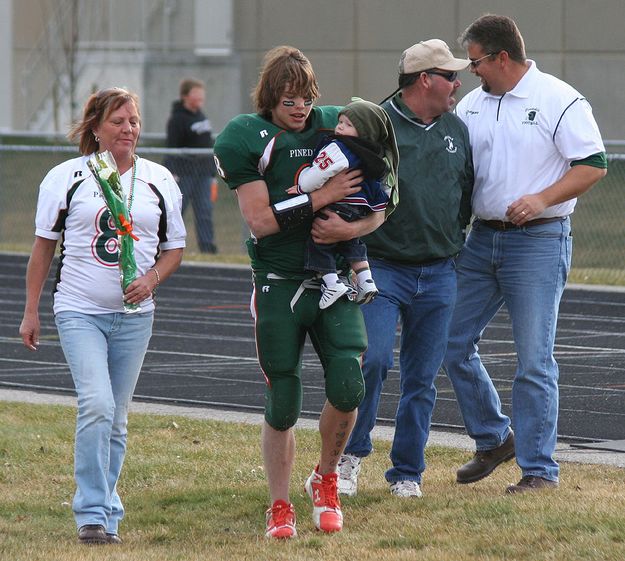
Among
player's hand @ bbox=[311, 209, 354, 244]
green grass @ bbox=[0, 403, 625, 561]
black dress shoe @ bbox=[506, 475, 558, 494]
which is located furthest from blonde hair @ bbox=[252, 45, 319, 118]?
black dress shoe @ bbox=[506, 475, 558, 494]

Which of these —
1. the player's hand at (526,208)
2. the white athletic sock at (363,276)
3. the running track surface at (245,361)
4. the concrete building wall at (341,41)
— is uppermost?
the concrete building wall at (341,41)

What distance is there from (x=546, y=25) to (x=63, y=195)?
80.4 feet

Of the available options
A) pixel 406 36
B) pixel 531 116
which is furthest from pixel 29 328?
pixel 406 36

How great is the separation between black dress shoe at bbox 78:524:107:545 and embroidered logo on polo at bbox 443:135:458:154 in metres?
2.19

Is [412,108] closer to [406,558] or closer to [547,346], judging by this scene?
[547,346]

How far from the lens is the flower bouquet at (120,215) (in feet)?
20.2

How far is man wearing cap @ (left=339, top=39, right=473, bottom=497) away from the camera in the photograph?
671cm

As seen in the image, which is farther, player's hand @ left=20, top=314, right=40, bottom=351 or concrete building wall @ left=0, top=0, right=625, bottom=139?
concrete building wall @ left=0, top=0, right=625, bottom=139

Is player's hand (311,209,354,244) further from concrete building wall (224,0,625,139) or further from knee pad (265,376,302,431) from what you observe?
concrete building wall (224,0,625,139)

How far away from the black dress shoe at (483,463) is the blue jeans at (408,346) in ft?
1.09

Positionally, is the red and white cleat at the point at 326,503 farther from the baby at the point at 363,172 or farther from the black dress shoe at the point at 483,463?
the black dress shoe at the point at 483,463

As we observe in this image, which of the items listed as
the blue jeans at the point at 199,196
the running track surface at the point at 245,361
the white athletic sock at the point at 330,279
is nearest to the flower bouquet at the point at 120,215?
the white athletic sock at the point at 330,279

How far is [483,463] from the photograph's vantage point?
23.7ft

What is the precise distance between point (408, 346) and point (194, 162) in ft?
42.0
